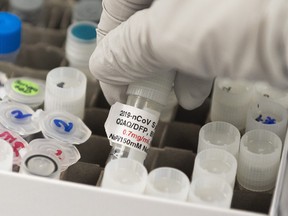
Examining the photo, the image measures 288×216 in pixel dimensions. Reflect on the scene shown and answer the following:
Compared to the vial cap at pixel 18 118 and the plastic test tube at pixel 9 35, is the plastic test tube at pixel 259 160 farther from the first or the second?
the plastic test tube at pixel 9 35

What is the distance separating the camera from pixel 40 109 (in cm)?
104

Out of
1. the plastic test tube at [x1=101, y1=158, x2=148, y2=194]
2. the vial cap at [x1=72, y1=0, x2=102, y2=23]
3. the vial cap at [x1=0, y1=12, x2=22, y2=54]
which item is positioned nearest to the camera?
the plastic test tube at [x1=101, y1=158, x2=148, y2=194]

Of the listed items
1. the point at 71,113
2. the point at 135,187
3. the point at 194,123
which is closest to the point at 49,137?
the point at 71,113

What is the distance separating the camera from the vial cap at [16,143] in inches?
36.7

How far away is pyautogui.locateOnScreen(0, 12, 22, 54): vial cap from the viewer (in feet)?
3.68

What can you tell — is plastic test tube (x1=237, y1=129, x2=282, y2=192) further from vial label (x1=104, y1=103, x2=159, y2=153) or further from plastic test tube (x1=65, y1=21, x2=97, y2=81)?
plastic test tube (x1=65, y1=21, x2=97, y2=81)

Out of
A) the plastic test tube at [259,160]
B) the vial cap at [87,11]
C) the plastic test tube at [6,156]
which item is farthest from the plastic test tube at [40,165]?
the vial cap at [87,11]

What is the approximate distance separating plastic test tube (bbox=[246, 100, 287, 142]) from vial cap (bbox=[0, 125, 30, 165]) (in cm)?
31

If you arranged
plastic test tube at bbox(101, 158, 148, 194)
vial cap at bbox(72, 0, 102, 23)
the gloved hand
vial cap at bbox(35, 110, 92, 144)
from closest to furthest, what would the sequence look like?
the gloved hand, plastic test tube at bbox(101, 158, 148, 194), vial cap at bbox(35, 110, 92, 144), vial cap at bbox(72, 0, 102, 23)

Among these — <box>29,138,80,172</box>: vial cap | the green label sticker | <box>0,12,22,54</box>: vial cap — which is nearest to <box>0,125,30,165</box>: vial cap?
<box>29,138,80,172</box>: vial cap

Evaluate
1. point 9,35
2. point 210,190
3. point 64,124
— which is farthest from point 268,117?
point 9,35

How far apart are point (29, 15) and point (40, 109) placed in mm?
315

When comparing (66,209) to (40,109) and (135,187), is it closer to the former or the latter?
(135,187)

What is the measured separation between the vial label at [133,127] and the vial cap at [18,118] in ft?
0.45
